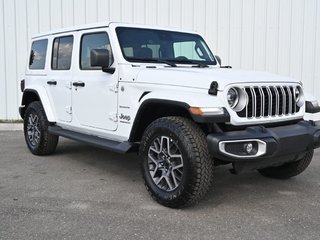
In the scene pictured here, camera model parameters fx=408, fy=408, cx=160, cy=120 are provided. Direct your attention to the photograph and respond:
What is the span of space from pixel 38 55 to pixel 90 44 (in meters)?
1.73

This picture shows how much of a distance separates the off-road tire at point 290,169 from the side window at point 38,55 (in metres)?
3.83

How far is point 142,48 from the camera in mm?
5039

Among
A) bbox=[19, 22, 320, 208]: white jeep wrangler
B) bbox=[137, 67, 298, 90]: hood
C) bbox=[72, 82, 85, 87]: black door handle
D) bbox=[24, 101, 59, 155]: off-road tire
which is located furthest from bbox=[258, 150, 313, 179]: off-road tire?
bbox=[24, 101, 59, 155]: off-road tire

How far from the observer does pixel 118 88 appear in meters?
4.75

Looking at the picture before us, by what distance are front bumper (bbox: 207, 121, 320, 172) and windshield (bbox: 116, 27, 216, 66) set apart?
66.4 inches

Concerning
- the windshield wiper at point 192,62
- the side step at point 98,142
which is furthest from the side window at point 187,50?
the side step at point 98,142

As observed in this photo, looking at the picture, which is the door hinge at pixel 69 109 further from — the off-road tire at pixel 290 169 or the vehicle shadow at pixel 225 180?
the off-road tire at pixel 290 169

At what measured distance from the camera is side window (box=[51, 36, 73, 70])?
19.2 feet

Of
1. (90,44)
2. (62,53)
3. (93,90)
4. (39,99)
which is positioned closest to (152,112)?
(93,90)

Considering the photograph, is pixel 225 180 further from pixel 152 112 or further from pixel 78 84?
pixel 78 84

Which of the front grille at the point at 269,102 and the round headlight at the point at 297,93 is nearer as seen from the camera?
A: the front grille at the point at 269,102

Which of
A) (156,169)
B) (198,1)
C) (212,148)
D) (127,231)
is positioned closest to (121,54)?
(156,169)

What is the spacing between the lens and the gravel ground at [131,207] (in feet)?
11.6

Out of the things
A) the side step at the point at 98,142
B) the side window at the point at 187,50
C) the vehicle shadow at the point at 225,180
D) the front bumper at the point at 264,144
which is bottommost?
the vehicle shadow at the point at 225,180
